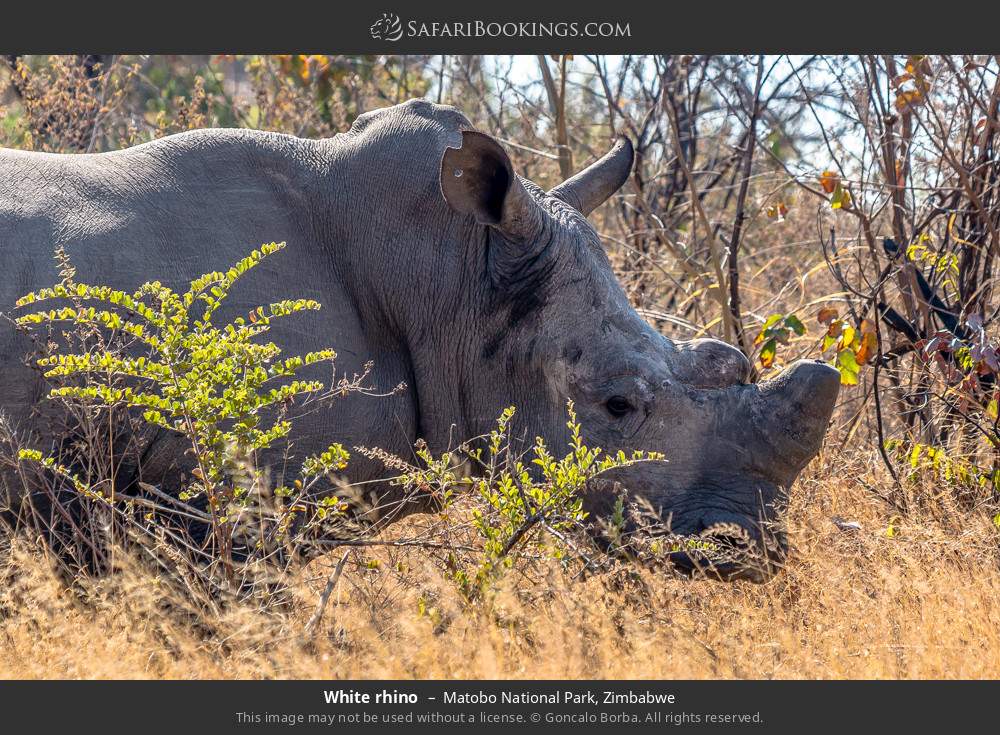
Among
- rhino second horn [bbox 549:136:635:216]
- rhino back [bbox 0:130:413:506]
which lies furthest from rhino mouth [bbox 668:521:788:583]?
rhino second horn [bbox 549:136:635:216]

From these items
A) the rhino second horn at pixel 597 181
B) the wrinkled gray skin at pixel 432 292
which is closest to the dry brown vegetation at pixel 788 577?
the wrinkled gray skin at pixel 432 292

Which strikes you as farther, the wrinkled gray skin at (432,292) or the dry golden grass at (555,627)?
the wrinkled gray skin at (432,292)

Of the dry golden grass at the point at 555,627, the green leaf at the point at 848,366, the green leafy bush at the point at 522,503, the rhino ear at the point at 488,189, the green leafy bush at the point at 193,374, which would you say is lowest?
the dry golden grass at the point at 555,627

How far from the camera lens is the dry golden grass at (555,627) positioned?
13.5 ft

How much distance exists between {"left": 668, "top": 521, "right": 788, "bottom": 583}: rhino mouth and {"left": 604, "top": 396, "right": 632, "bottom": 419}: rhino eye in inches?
20.7

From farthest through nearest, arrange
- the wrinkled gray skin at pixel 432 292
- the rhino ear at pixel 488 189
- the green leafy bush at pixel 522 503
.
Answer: the rhino ear at pixel 488 189 → the wrinkled gray skin at pixel 432 292 → the green leafy bush at pixel 522 503

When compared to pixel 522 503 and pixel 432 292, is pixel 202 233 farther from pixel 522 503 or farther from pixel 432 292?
pixel 522 503

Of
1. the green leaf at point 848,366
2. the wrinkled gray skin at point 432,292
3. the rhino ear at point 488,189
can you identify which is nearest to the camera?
the wrinkled gray skin at point 432,292

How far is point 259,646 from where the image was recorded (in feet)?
13.4

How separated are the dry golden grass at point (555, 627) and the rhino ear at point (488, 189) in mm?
1273

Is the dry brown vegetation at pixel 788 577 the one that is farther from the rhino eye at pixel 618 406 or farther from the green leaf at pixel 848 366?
the rhino eye at pixel 618 406

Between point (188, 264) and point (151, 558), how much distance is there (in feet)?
3.39

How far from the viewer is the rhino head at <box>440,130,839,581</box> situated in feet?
15.6
